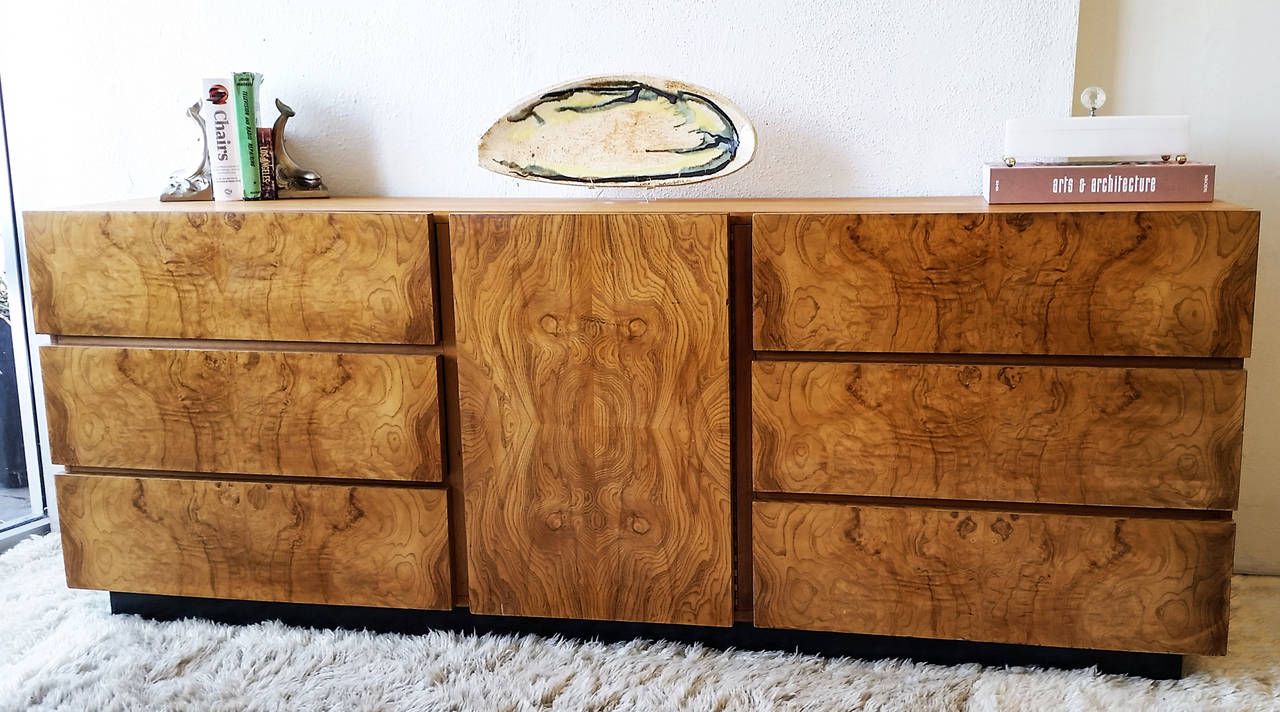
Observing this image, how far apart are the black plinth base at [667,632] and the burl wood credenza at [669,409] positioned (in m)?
0.03

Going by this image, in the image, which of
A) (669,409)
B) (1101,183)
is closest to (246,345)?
(669,409)

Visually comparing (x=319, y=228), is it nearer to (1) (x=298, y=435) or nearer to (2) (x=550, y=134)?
(1) (x=298, y=435)

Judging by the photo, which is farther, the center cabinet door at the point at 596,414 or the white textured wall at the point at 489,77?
the white textured wall at the point at 489,77

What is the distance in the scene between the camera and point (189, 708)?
1494 mm

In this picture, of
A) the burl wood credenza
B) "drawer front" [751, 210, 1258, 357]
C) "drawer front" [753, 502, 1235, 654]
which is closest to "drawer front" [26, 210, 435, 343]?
the burl wood credenza

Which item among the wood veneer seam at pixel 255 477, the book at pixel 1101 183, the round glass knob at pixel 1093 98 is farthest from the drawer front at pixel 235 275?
the round glass knob at pixel 1093 98

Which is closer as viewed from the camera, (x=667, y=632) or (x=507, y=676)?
(x=507, y=676)

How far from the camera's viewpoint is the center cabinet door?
1501 millimetres

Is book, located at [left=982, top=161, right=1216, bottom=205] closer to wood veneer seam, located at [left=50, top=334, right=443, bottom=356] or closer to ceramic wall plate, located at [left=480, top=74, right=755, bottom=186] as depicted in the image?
ceramic wall plate, located at [left=480, top=74, right=755, bottom=186]

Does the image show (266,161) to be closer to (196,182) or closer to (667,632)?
(196,182)

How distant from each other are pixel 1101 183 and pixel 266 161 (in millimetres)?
1368

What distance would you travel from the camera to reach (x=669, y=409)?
1534mm

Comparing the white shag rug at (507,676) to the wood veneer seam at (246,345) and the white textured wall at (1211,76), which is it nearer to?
the wood veneer seam at (246,345)

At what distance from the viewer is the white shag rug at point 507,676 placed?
1.50 meters
